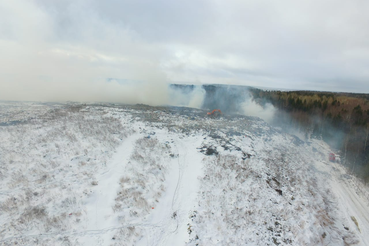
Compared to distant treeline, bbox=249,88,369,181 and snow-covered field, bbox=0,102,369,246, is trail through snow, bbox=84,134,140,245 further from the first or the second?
distant treeline, bbox=249,88,369,181

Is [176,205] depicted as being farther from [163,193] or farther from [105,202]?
[105,202]

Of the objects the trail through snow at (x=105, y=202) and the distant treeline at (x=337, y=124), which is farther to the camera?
the distant treeline at (x=337, y=124)

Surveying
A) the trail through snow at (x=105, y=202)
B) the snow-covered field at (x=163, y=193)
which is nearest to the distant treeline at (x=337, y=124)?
the snow-covered field at (x=163, y=193)

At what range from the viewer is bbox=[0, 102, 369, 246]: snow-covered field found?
6395 millimetres

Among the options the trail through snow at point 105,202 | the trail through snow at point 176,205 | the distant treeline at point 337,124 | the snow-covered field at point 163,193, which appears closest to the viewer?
the trail through snow at point 105,202

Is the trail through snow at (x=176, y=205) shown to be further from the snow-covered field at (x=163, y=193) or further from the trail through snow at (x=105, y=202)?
the trail through snow at (x=105, y=202)

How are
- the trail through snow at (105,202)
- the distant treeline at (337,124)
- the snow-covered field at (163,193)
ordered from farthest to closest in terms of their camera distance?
the distant treeline at (337,124) < the snow-covered field at (163,193) < the trail through snow at (105,202)

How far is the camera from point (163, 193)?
8773 mm

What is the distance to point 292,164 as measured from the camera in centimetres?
1409

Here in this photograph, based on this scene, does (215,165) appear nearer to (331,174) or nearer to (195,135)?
(195,135)

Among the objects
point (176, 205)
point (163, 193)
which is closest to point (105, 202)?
point (163, 193)

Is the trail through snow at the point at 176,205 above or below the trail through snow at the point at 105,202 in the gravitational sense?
below

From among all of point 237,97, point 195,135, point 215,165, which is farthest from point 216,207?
point 237,97

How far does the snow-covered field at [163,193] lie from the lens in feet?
21.0
